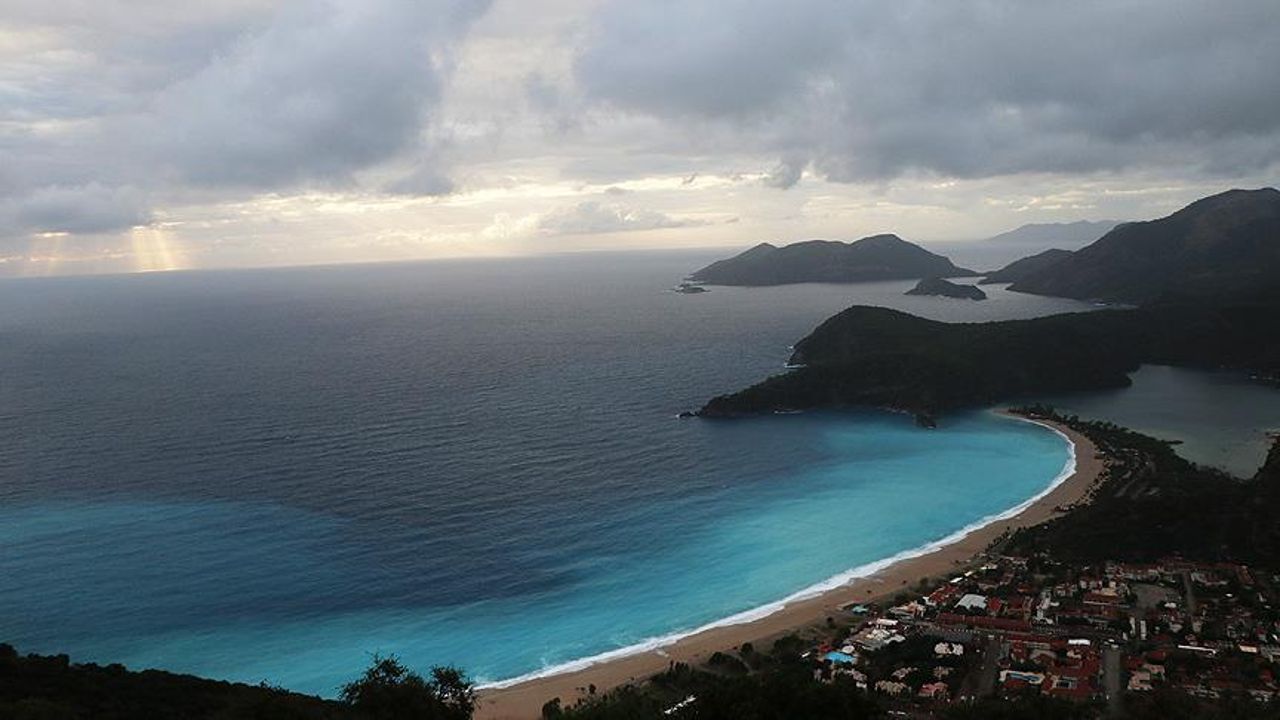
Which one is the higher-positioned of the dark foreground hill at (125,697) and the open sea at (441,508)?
the dark foreground hill at (125,697)

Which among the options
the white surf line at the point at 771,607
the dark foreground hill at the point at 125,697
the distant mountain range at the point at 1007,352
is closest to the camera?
the dark foreground hill at the point at 125,697

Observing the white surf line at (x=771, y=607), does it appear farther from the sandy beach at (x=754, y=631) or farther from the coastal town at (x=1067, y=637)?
the coastal town at (x=1067, y=637)

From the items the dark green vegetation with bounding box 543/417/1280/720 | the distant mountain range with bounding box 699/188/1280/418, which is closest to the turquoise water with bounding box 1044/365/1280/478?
the distant mountain range with bounding box 699/188/1280/418

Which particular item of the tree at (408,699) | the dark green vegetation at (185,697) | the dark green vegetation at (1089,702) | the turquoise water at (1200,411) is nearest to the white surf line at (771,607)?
the dark green vegetation at (1089,702)

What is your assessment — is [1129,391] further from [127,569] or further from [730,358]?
[127,569]

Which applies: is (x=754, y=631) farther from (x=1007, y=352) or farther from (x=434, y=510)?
(x=1007, y=352)

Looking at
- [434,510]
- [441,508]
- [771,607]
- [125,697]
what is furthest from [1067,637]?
[125,697]
